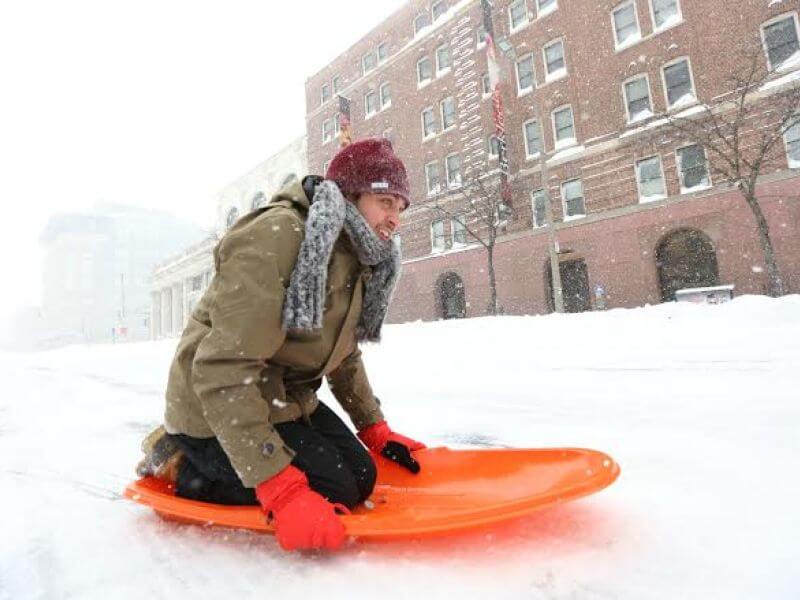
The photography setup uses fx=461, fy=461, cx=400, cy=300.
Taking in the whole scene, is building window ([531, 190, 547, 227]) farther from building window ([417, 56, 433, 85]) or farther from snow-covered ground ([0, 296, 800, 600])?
snow-covered ground ([0, 296, 800, 600])

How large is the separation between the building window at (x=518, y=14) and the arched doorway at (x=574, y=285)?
1036cm

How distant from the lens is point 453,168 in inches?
850

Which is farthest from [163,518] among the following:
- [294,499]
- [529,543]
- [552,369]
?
[552,369]

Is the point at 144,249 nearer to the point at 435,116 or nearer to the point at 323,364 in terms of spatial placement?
the point at 435,116

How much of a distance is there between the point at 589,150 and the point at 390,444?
17294 millimetres

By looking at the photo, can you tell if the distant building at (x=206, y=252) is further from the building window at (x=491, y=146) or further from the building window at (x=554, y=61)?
the building window at (x=554, y=61)

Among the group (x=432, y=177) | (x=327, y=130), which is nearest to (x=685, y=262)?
(x=432, y=177)

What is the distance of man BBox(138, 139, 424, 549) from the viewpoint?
4.47ft

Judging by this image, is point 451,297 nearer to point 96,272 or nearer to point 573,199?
point 573,199

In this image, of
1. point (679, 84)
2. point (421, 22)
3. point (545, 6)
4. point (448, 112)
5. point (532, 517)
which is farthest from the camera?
point (421, 22)

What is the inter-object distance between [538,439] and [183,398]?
6.31 feet

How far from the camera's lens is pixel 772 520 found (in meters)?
1.41

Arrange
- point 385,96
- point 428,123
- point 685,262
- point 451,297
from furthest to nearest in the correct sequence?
point 385,96 → point 428,123 → point 451,297 → point 685,262

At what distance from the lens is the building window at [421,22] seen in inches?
917
